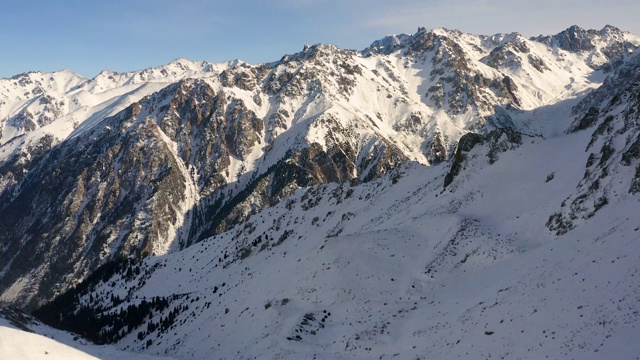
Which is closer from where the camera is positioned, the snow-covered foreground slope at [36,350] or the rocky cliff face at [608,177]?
the snow-covered foreground slope at [36,350]

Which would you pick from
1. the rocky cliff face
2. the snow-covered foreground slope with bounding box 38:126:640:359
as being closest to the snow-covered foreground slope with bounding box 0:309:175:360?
the snow-covered foreground slope with bounding box 38:126:640:359

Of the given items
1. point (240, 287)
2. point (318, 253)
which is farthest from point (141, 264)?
point (318, 253)

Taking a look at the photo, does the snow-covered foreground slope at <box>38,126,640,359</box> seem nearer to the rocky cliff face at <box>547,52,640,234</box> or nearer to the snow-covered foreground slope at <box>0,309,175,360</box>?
the rocky cliff face at <box>547,52,640,234</box>

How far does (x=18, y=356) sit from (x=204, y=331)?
35.7m

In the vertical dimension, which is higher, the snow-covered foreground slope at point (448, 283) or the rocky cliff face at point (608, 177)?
the rocky cliff face at point (608, 177)

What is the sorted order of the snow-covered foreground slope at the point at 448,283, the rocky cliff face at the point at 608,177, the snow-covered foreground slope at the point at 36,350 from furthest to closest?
the rocky cliff face at the point at 608,177 → the snow-covered foreground slope at the point at 36,350 → the snow-covered foreground slope at the point at 448,283

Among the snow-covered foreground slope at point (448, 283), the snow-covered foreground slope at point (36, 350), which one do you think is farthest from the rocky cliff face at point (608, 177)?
the snow-covered foreground slope at point (36, 350)

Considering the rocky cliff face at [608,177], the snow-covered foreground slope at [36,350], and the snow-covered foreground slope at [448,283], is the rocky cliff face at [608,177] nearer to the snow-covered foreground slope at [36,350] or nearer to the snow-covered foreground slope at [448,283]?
the snow-covered foreground slope at [448,283]

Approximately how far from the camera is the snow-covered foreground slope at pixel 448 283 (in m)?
34.5

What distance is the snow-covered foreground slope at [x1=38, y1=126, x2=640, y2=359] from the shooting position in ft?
113

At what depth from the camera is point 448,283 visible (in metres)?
56.9

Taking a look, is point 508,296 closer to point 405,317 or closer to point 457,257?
point 405,317

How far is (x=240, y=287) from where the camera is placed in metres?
88.7

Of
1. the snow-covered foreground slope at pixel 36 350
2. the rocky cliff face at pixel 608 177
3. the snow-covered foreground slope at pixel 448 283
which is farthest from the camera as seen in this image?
the rocky cliff face at pixel 608 177
